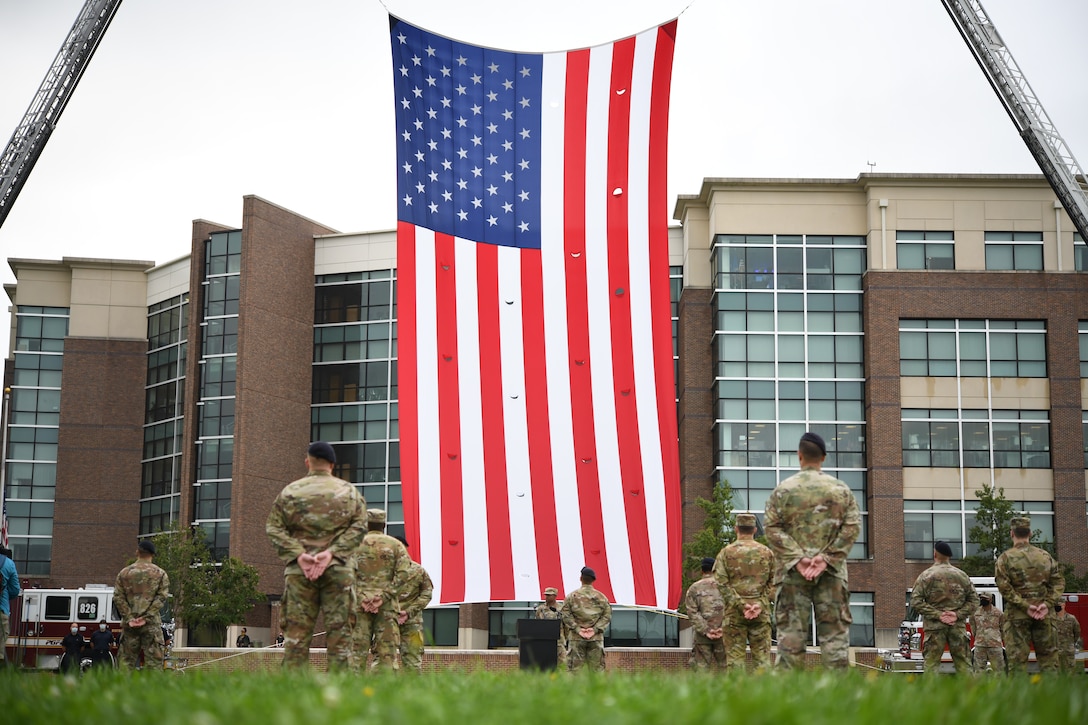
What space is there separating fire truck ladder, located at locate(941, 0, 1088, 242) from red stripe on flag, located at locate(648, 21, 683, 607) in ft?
101

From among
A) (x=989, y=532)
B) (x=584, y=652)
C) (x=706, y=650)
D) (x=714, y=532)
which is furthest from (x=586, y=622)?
(x=989, y=532)

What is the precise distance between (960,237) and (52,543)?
45.5 m

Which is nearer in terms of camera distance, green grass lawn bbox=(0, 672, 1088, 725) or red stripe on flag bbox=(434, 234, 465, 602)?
green grass lawn bbox=(0, 672, 1088, 725)

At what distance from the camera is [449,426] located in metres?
16.0

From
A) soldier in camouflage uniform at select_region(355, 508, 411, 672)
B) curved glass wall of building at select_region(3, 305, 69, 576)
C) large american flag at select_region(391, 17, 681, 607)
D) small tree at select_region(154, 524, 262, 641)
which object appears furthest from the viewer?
curved glass wall of building at select_region(3, 305, 69, 576)

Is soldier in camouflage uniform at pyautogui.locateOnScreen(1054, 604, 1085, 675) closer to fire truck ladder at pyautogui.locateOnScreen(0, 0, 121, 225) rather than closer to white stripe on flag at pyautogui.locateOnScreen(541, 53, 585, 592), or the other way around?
white stripe on flag at pyautogui.locateOnScreen(541, 53, 585, 592)

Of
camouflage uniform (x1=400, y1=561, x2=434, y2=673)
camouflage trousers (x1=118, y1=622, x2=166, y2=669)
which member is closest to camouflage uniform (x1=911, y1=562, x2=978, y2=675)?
camouflage uniform (x1=400, y1=561, x2=434, y2=673)

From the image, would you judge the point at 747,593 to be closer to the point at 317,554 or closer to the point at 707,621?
the point at 707,621

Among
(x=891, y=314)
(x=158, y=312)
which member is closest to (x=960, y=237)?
(x=891, y=314)

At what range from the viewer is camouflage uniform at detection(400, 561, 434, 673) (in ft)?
49.1

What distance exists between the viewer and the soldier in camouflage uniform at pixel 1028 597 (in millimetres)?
13914

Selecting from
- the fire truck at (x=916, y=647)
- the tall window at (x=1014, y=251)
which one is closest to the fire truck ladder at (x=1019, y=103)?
the tall window at (x=1014, y=251)

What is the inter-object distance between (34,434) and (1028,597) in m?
60.7

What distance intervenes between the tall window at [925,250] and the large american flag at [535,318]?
38371 millimetres
